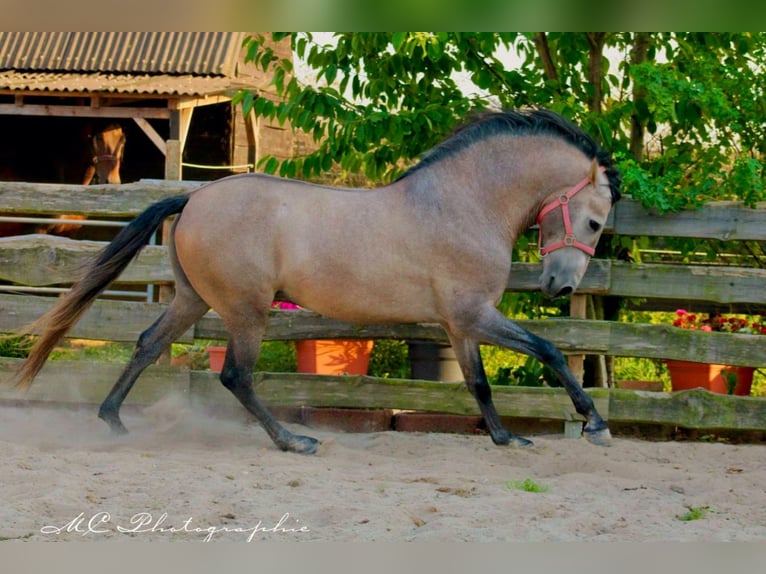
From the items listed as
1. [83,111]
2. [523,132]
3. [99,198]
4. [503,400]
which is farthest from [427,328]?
[83,111]

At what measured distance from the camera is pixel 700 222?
217 inches

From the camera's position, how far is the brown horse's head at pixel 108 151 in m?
12.3

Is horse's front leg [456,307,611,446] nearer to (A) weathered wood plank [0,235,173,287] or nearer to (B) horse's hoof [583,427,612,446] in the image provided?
(B) horse's hoof [583,427,612,446]

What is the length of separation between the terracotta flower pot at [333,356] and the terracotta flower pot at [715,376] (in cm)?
204

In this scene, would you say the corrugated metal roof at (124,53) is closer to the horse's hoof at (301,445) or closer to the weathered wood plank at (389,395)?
the weathered wood plank at (389,395)

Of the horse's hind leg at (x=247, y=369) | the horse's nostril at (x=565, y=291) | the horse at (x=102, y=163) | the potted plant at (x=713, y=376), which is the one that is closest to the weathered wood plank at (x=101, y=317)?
the horse's hind leg at (x=247, y=369)

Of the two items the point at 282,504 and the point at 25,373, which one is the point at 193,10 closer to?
the point at 282,504

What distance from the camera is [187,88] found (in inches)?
449

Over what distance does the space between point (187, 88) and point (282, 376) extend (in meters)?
6.62

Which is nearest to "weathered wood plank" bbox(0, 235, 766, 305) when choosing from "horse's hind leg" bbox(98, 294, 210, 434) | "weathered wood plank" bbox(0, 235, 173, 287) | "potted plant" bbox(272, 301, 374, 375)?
"weathered wood plank" bbox(0, 235, 173, 287)

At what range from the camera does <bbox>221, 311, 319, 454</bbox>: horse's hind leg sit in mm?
5047

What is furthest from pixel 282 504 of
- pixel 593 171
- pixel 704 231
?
pixel 704 231

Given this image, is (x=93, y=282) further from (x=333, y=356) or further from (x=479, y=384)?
(x=479, y=384)

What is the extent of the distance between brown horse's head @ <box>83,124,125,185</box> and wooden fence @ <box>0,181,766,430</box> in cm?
648
